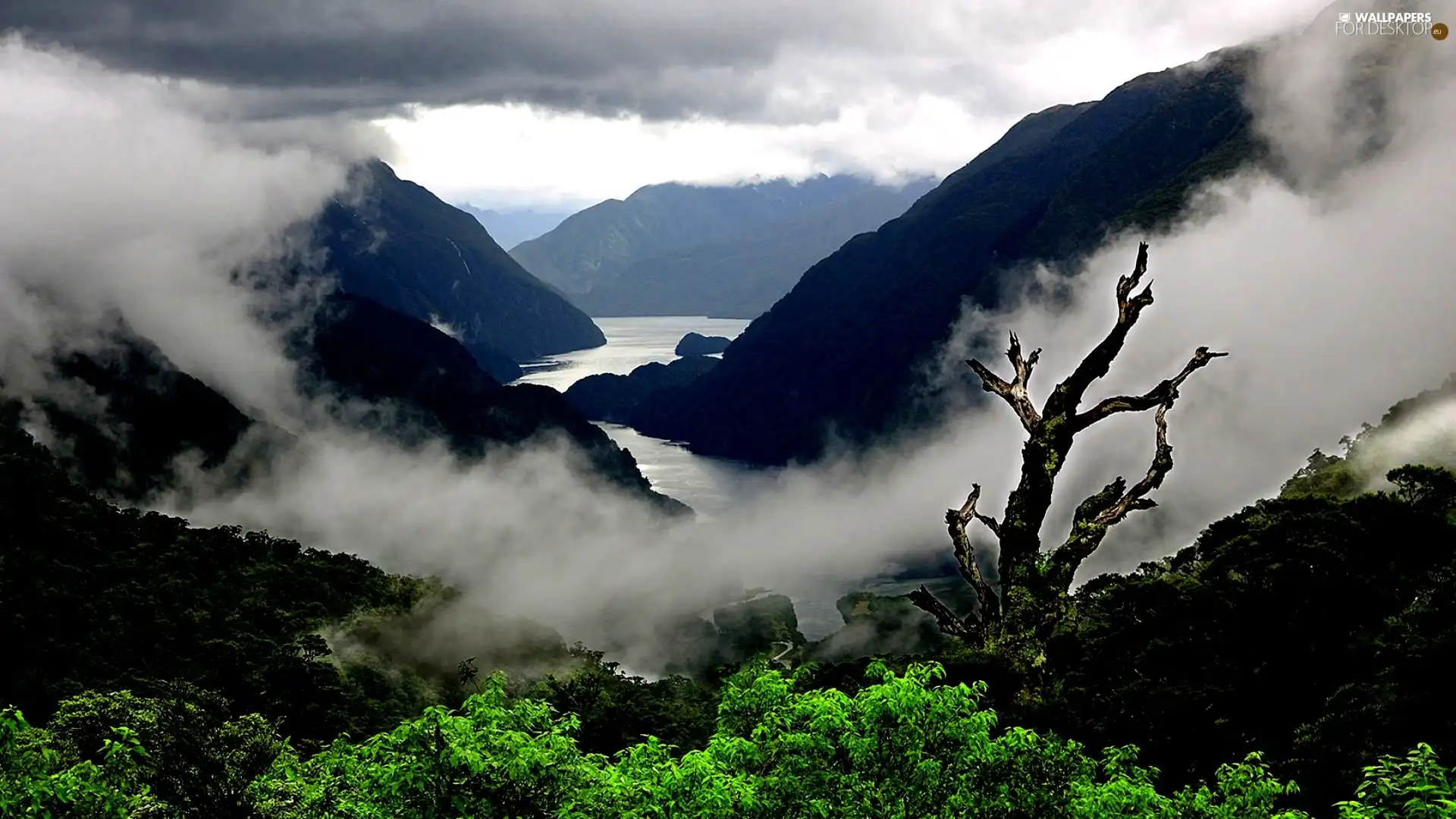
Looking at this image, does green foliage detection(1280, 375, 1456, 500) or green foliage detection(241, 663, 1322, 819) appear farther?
green foliage detection(1280, 375, 1456, 500)

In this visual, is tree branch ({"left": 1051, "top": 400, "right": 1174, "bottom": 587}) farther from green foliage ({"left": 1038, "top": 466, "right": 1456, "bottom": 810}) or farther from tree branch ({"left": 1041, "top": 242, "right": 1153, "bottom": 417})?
green foliage ({"left": 1038, "top": 466, "right": 1456, "bottom": 810})

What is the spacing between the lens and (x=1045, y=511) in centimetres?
Result: 2083

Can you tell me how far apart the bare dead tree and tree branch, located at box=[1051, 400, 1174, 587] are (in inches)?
0.9

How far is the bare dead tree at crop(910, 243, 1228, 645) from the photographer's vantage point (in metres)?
19.4

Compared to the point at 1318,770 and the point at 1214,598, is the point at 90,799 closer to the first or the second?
the point at 1318,770

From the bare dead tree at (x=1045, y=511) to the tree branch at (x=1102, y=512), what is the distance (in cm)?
2

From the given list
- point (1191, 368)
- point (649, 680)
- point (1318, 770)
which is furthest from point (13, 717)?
point (649, 680)

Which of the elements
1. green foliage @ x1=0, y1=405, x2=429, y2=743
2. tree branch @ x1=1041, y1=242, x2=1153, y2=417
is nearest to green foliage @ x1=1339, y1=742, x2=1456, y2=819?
tree branch @ x1=1041, y1=242, x2=1153, y2=417

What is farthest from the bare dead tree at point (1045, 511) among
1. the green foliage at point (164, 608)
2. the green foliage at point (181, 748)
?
the green foliage at point (164, 608)

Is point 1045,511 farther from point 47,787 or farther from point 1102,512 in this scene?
point 47,787

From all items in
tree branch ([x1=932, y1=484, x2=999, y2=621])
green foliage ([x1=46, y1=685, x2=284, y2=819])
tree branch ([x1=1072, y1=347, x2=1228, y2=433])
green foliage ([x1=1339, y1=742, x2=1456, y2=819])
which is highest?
tree branch ([x1=1072, y1=347, x2=1228, y2=433])

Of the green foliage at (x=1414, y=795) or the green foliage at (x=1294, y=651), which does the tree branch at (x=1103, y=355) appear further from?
the green foliage at (x=1414, y=795)

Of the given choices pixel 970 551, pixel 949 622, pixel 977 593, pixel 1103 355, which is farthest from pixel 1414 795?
pixel 1103 355

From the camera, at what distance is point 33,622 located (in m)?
76.1
